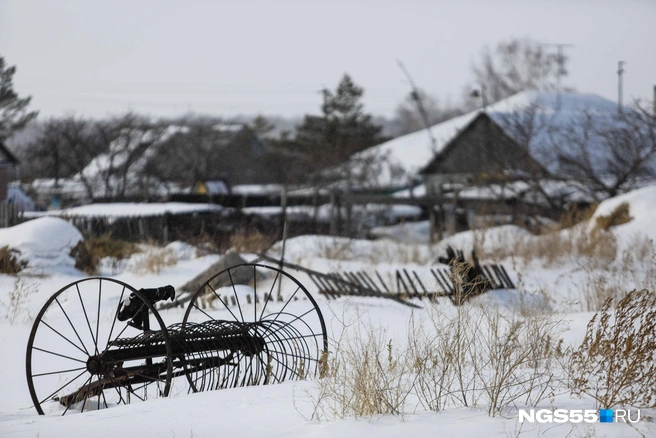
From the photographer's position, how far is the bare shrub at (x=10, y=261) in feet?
27.1

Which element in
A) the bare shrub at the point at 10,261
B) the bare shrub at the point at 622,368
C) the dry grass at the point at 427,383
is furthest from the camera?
the bare shrub at the point at 10,261

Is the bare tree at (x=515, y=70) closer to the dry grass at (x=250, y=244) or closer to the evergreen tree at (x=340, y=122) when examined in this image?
the evergreen tree at (x=340, y=122)

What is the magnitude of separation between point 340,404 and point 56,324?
4.40 meters

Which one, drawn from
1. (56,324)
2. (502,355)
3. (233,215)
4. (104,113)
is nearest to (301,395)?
(502,355)

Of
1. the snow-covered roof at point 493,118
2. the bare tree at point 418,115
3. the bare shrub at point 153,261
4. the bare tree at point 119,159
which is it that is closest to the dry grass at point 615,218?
the snow-covered roof at point 493,118

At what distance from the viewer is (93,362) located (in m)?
4.48

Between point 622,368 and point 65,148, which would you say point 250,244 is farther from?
point 622,368

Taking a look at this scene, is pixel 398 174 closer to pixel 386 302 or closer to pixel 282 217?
pixel 282 217

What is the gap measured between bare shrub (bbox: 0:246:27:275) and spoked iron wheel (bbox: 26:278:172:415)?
21.8 inches

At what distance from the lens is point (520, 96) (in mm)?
21703

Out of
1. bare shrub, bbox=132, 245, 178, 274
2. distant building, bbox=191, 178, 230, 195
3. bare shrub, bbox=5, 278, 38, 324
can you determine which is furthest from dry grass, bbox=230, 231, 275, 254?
distant building, bbox=191, 178, 230, 195

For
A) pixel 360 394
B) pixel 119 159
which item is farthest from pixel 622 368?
pixel 119 159

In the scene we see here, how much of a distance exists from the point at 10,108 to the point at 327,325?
8564 millimetres

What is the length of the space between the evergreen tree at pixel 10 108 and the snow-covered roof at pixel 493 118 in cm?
960
